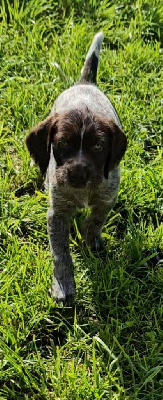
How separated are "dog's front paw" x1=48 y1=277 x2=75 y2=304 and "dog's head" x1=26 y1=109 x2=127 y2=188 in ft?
2.04

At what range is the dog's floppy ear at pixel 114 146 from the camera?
4.00 metres

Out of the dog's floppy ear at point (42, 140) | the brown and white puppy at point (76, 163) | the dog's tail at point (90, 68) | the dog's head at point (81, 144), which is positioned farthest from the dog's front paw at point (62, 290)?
the dog's tail at point (90, 68)

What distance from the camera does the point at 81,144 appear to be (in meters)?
3.77

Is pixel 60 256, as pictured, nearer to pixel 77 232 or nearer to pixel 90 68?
pixel 77 232

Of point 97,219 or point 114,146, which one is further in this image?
point 97,219

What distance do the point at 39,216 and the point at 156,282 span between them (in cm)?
97

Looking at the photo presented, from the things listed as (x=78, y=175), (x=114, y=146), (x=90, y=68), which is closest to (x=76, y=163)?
(x=78, y=175)

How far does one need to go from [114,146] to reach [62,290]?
0.92m

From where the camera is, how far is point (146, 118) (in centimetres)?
567

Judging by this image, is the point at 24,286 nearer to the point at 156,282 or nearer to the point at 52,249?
the point at 52,249

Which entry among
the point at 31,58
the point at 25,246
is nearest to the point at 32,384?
the point at 25,246

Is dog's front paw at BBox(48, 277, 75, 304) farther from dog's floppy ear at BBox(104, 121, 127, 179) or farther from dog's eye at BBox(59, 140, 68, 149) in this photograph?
dog's eye at BBox(59, 140, 68, 149)

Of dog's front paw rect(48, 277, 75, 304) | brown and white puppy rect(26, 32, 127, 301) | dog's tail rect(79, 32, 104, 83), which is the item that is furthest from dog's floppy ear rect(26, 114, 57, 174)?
dog's tail rect(79, 32, 104, 83)

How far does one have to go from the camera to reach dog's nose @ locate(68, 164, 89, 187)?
12.3 feet
